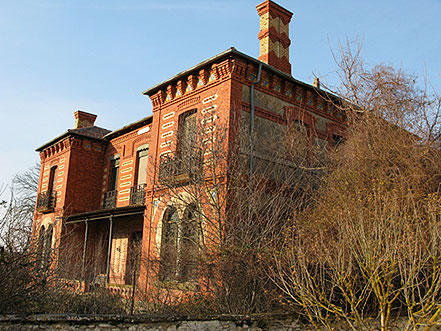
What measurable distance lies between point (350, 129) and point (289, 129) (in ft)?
8.93

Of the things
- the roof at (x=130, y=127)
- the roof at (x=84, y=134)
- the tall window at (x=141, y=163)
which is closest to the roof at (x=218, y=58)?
the roof at (x=130, y=127)

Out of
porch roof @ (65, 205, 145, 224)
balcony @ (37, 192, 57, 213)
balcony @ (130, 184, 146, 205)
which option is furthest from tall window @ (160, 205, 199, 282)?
balcony @ (37, 192, 57, 213)

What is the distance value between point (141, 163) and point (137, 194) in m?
1.82

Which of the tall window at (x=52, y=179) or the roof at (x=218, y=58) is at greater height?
the roof at (x=218, y=58)

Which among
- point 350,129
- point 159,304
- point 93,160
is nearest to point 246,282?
point 159,304

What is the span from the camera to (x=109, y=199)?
20.8 m

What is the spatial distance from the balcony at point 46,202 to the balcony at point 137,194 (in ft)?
18.9

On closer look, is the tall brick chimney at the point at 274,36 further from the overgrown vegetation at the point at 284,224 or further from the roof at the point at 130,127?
the roof at the point at 130,127

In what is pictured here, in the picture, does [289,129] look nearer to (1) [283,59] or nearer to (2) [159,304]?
(1) [283,59]

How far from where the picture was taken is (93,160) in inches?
869

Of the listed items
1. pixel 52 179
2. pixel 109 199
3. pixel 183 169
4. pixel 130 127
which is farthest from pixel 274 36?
pixel 52 179

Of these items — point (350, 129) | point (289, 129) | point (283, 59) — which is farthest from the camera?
point (283, 59)

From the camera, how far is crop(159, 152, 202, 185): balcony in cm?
1244

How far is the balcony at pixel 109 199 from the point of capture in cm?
2047
